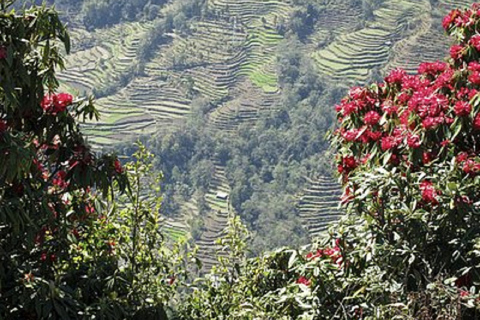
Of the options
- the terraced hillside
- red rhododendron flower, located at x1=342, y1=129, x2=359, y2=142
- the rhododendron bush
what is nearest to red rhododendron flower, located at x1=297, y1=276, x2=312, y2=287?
the rhododendron bush

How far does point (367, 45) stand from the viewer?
5712 cm

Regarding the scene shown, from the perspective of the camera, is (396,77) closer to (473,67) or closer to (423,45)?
(473,67)

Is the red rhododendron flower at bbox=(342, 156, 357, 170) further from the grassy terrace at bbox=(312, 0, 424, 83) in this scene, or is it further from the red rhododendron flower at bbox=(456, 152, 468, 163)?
the grassy terrace at bbox=(312, 0, 424, 83)

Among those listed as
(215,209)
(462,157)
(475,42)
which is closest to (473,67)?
(475,42)

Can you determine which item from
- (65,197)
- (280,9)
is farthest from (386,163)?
(280,9)

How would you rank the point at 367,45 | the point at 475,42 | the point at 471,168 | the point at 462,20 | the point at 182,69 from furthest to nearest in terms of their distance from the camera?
the point at 182,69 → the point at 367,45 → the point at 462,20 → the point at 475,42 → the point at 471,168

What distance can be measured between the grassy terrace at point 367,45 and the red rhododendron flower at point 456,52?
4917 cm

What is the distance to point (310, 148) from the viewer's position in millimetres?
52438

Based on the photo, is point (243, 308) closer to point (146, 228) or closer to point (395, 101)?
point (146, 228)

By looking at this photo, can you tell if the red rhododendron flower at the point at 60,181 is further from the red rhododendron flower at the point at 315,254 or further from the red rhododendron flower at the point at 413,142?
the red rhododendron flower at the point at 413,142

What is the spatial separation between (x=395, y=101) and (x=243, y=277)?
93 centimetres

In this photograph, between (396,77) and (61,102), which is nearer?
(61,102)

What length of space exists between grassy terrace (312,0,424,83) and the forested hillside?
5.4 inches

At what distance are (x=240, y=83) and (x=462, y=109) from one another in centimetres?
5381
